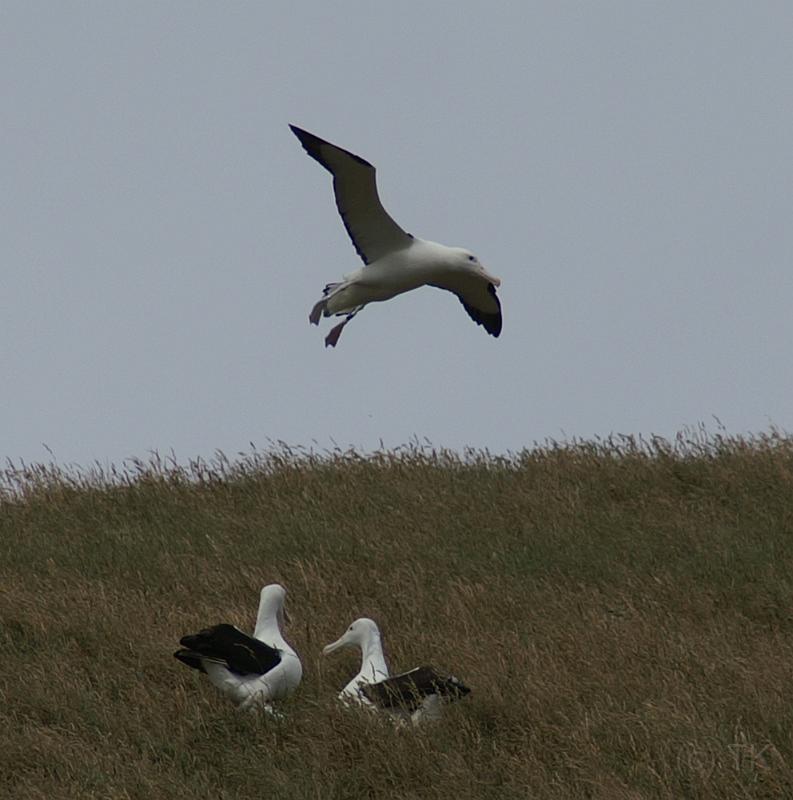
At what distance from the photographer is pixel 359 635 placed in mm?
7875

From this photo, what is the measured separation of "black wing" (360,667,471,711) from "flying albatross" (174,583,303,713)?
0.39m

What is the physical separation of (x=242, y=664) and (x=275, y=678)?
0.15m

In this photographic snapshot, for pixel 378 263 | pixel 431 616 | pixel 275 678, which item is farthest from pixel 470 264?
pixel 275 678

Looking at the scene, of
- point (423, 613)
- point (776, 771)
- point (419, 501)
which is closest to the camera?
point (776, 771)

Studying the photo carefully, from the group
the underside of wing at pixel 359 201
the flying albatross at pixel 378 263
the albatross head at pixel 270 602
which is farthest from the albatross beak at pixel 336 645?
the flying albatross at pixel 378 263

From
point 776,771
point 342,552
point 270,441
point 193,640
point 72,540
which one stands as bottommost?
point 776,771

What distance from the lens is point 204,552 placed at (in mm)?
10281

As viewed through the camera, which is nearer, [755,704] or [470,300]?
[755,704]

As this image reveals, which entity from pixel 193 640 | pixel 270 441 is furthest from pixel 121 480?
pixel 193 640

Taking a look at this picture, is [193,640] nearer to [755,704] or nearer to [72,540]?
[755,704]

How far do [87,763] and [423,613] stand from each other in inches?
101

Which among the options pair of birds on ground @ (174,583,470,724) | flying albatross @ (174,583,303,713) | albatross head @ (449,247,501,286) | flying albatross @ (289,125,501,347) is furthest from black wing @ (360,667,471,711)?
albatross head @ (449,247,501,286)

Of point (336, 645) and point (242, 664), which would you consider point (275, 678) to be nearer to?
point (242, 664)

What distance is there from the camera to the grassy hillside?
22.4 feet
